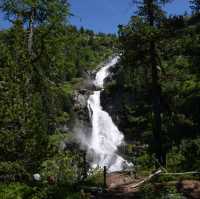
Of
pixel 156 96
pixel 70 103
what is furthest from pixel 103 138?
pixel 156 96

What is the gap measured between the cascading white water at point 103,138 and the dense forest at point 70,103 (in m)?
0.84

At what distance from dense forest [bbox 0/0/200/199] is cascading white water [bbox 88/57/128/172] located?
0.84 m

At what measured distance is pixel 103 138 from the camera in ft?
136

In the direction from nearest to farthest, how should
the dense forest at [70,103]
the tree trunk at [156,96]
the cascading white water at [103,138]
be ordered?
1. the dense forest at [70,103]
2. the tree trunk at [156,96]
3. the cascading white water at [103,138]

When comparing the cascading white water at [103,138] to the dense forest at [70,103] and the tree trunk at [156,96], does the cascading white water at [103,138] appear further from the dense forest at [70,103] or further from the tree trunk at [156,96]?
the tree trunk at [156,96]

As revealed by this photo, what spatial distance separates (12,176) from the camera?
1423 cm

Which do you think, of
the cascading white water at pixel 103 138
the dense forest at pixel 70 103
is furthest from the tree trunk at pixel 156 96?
the cascading white water at pixel 103 138

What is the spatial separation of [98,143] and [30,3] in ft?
72.6

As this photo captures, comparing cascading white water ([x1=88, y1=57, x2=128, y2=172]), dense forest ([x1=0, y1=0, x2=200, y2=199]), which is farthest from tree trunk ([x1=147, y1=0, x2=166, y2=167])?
cascading white water ([x1=88, y1=57, x2=128, y2=172])

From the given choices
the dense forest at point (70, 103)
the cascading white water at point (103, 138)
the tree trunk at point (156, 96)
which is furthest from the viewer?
the cascading white water at point (103, 138)

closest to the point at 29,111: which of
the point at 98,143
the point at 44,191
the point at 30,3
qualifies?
the point at 44,191

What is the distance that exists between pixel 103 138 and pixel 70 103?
4969 millimetres

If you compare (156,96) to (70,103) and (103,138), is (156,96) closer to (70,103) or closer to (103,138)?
(103,138)

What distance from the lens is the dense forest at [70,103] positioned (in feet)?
41.4
